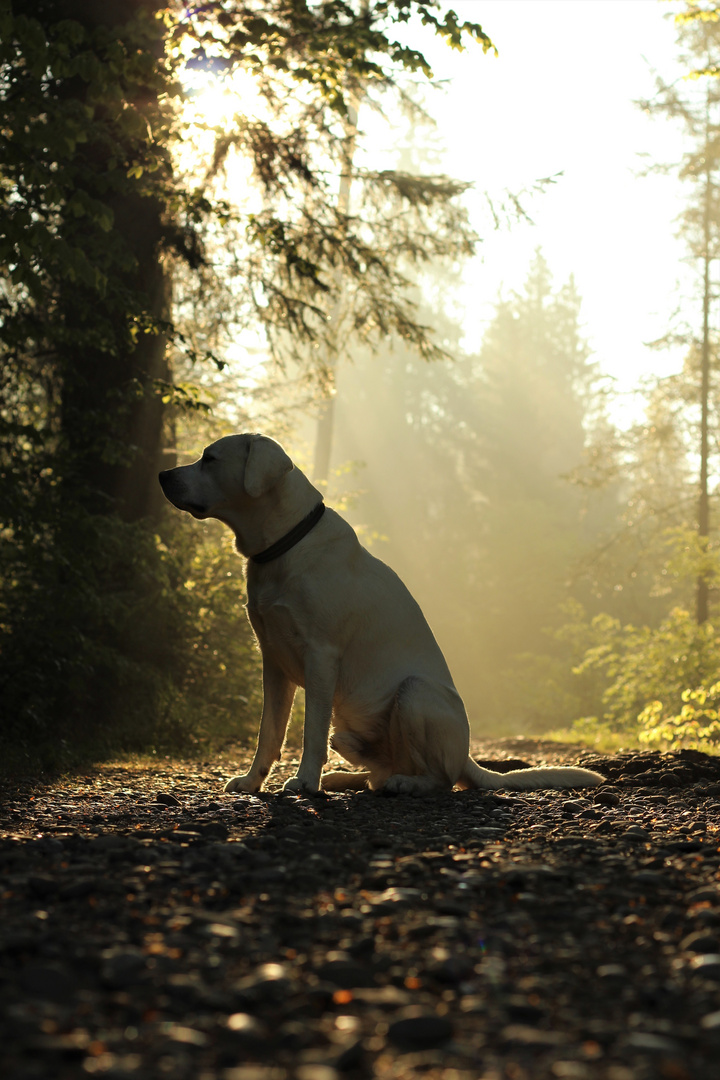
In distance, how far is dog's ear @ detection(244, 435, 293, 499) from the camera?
15.2ft

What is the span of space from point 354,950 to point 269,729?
2980mm

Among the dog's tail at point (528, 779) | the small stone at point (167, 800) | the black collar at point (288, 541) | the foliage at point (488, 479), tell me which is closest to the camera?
the small stone at point (167, 800)

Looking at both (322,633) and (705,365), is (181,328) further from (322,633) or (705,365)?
(705,365)

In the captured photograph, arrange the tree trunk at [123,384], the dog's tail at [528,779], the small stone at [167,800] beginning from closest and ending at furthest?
the small stone at [167,800], the dog's tail at [528,779], the tree trunk at [123,384]

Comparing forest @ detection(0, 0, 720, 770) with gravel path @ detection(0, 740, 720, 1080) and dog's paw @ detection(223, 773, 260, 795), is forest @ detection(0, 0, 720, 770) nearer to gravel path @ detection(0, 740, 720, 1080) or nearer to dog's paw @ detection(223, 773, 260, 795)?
dog's paw @ detection(223, 773, 260, 795)

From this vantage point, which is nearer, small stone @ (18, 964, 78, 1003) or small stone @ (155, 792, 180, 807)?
small stone @ (18, 964, 78, 1003)

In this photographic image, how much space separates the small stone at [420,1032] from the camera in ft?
5.43

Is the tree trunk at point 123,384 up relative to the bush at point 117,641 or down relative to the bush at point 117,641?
up

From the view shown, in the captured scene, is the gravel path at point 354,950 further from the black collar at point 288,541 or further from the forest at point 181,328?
the forest at point 181,328

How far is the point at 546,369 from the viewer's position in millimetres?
45469

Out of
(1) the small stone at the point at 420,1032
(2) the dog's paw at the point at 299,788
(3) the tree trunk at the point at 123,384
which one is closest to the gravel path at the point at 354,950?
(1) the small stone at the point at 420,1032

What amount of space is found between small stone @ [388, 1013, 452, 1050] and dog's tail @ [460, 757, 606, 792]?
360cm

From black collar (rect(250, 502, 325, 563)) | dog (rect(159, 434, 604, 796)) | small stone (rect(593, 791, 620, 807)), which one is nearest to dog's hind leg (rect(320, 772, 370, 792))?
dog (rect(159, 434, 604, 796))

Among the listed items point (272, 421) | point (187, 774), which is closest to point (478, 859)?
point (187, 774)
